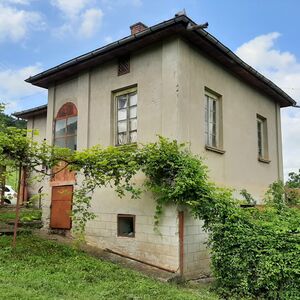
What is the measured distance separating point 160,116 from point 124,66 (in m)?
2.12

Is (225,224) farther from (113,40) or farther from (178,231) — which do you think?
(113,40)

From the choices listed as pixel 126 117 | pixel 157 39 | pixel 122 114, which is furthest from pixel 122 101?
pixel 157 39

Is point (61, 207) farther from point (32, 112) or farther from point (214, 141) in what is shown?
point (32, 112)

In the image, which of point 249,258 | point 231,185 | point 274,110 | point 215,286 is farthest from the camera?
point 274,110

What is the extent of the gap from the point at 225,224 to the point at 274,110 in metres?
7.99

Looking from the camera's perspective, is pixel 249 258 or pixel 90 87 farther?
pixel 90 87

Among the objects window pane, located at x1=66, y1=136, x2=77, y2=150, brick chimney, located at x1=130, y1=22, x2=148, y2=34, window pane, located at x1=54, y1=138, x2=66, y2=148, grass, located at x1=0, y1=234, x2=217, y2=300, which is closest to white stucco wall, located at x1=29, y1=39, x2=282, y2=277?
window pane, located at x1=66, y1=136, x2=77, y2=150

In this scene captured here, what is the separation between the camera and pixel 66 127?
11.5m

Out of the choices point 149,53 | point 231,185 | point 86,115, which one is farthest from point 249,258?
point 86,115

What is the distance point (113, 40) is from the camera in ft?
31.4

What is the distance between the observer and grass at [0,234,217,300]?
5730mm

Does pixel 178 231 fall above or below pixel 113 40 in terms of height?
below

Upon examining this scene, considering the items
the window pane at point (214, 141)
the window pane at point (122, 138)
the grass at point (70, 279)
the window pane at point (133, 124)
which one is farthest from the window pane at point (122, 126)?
the grass at point (70, 279)

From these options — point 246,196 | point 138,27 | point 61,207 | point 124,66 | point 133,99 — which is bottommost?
point 61,207
